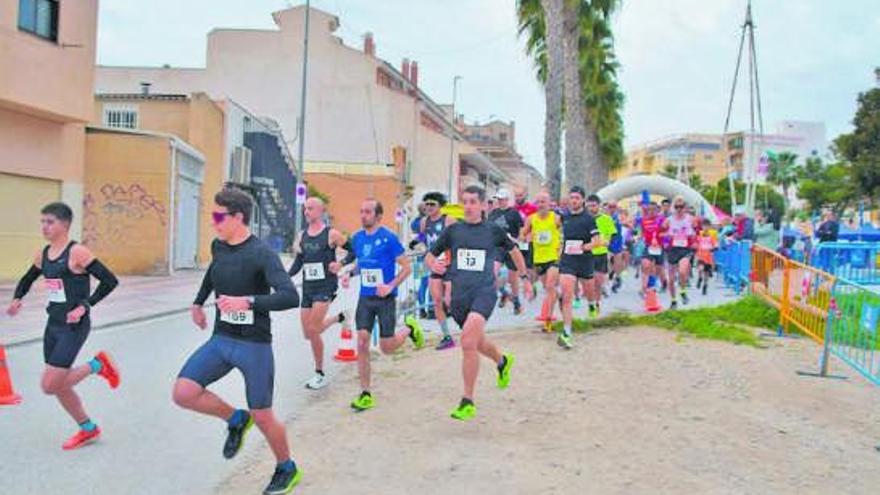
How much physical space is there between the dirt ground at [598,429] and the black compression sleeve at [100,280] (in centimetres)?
154

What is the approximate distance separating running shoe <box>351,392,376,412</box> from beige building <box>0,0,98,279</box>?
13504 millimetres

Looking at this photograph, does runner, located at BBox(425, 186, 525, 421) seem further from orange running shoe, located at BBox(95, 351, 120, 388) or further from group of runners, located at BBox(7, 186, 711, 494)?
orange running shoe, located at BBox(95, 351, 120, 388)

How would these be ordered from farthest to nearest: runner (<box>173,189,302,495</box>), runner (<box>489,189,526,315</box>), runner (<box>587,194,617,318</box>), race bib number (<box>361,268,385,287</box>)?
runner (<box>489,189,526,315</box>) → runner (<box>587,194,617,318</box>) → race bib number (<box>361,268,385,287</box>) → runner (<box>173,189,302,495</box>)

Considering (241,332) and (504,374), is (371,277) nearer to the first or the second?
(504,374)

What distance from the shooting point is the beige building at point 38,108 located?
1795 cm

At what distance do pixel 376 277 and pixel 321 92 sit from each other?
157ft

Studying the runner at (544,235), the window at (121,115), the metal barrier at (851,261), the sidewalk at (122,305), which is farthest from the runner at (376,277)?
the window at (121,115)

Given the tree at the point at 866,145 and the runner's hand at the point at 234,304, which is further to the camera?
the tree at the point at 866,145

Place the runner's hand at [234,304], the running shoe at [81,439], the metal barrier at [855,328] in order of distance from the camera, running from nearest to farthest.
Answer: the runner's hand at [234,304], the running shoe at [81,439], the metal barrier at [855,328]

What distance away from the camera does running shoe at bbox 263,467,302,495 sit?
5.03 metres

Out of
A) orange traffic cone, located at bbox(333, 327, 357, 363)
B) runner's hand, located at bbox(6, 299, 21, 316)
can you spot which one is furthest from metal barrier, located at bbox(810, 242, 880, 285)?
runner's hand, located at bbox(6, 299, 21, 316)

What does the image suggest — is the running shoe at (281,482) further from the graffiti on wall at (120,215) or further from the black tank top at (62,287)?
the graffiti on wall at (120,215)

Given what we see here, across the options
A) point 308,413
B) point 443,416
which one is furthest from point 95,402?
point 443,416

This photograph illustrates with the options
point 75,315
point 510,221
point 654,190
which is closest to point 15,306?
point 75,315
